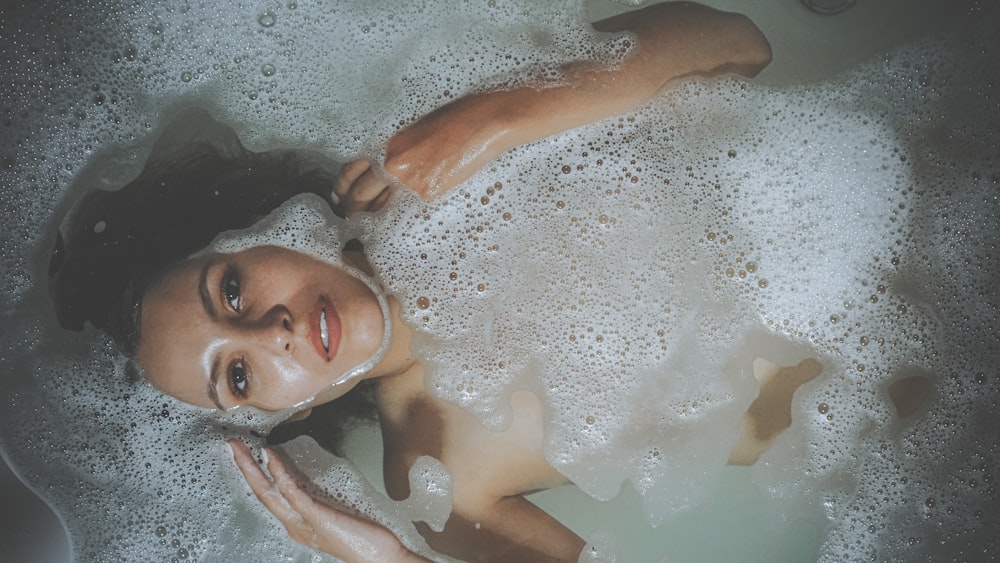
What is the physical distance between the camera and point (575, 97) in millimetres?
1012

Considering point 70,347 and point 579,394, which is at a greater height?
point 70,347

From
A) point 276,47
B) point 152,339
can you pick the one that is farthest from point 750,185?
point 152,339

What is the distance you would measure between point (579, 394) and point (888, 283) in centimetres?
49

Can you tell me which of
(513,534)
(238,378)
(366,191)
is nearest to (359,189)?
(366,191)

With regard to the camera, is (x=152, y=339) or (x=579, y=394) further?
(x=579, y=394)

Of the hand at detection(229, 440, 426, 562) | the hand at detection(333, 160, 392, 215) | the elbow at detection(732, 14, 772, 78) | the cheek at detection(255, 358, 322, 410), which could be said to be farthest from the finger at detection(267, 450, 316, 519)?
the elbow at detection(732, 14, 772, 78)

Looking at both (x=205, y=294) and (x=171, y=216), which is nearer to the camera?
(x=205, y=294)

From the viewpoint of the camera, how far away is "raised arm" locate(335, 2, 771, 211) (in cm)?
100

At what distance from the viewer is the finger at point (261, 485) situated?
1037 mm

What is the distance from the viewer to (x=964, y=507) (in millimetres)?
1063

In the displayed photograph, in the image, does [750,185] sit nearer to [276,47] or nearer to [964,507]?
[964,507]

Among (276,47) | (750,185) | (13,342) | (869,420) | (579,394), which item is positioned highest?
(276,47)

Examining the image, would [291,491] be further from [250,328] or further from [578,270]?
[578,270]

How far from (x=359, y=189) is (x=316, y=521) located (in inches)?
19.3
